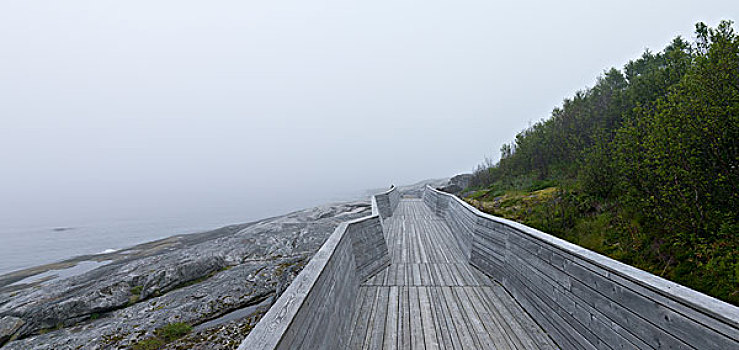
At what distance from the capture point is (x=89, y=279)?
44.3 feet

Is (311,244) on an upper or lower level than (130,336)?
upper

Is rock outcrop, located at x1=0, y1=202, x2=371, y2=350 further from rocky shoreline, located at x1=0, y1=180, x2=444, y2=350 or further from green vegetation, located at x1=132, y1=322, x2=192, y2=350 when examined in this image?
green vegetation, located at x1=132, y1=322, x2=192, y2=350

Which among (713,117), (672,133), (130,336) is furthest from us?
(130,336)

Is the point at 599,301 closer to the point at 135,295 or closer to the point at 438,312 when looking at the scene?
the point at 438,312

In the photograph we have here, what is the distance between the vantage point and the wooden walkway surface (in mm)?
3203

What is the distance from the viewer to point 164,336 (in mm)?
7082

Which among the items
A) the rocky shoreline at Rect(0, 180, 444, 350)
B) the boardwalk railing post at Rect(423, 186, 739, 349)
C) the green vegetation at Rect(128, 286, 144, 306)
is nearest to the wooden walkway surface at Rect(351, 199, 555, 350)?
the boardwalk railing post at Rect(423, 186, 739, 349)

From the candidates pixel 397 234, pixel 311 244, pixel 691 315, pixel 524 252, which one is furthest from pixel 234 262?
pixel 691 315

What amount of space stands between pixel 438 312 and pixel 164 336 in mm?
7117

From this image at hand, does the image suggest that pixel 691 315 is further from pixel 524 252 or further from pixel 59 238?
pixel 59 238

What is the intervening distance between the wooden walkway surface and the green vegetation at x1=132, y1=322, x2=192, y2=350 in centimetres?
556

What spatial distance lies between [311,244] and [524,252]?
10927mm

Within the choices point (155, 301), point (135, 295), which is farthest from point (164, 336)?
point (135, 295)

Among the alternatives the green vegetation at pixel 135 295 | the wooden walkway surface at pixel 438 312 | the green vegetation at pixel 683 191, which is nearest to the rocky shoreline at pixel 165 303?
the green vegetation at pixel 135 295
